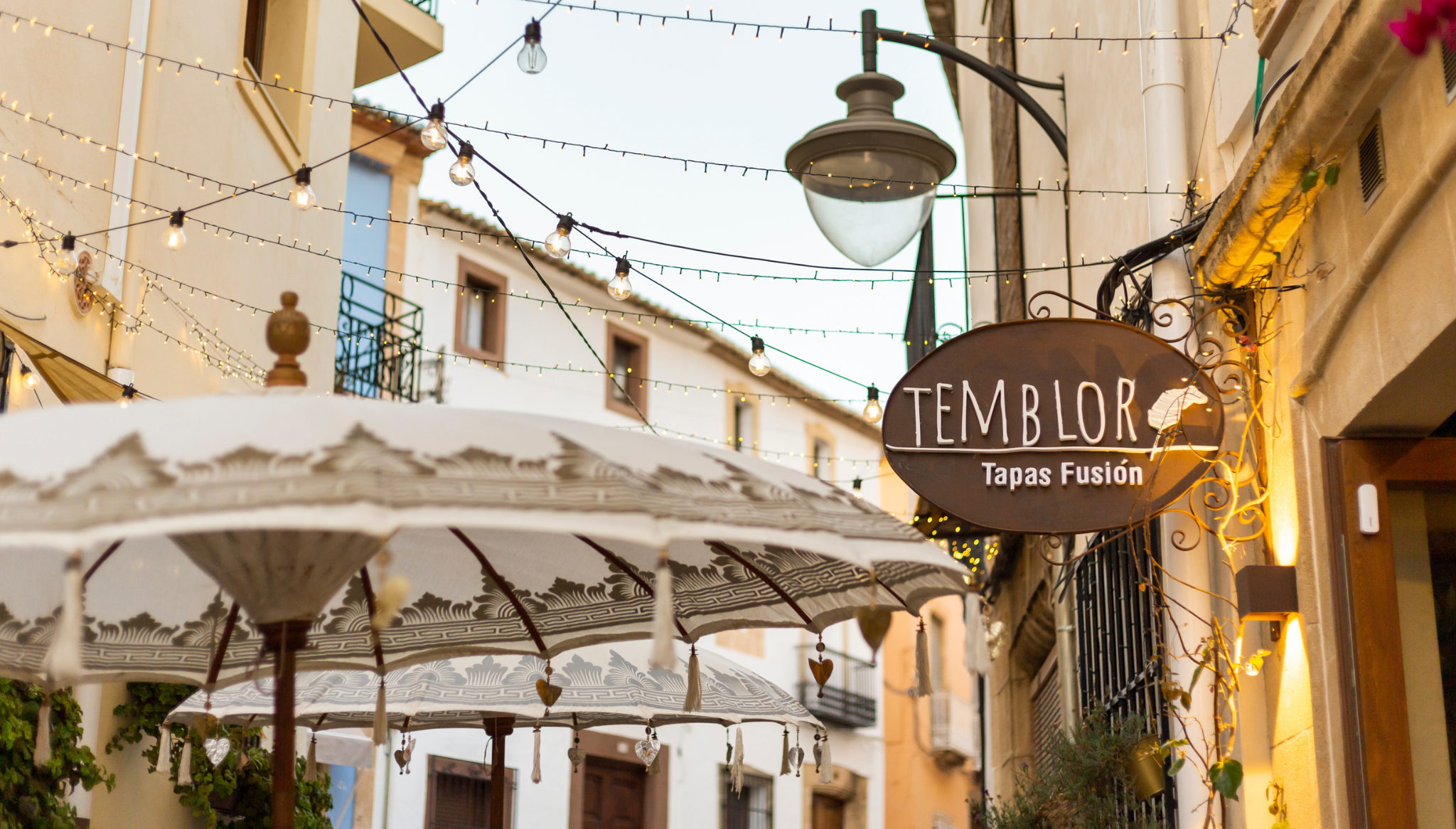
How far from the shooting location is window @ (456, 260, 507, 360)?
18672 mm

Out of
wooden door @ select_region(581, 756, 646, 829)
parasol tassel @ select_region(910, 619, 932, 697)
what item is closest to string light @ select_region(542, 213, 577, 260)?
parasol tassel @ select_region(910, 619, 932, 697)

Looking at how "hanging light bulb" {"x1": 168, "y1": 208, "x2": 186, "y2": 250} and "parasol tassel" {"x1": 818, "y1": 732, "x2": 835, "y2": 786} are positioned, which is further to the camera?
"hanging light bulb" {"x1": 168, "y1": 208, "x2": 186, "y2": 250}

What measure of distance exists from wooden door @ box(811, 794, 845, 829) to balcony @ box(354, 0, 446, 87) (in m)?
13.9

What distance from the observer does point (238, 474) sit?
258cm

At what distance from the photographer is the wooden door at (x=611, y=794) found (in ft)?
61.2

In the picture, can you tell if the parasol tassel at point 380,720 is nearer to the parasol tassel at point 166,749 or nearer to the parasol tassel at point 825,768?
the parasol tassel at point 825,768

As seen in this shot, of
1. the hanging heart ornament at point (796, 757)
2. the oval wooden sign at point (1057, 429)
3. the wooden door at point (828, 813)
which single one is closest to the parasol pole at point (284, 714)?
the oval wooden sign at point (1057, 429)

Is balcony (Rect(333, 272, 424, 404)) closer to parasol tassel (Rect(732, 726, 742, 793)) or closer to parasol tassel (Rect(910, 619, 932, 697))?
parasol tassel (Rect(732, 726, 742, 793))

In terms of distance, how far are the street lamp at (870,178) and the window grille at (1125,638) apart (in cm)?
162

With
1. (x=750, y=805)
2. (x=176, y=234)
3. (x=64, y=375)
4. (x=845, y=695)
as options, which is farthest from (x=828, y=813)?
(x=64, y=375)

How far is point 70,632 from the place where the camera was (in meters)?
2.45

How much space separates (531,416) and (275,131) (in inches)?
337

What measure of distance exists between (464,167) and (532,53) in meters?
0.61

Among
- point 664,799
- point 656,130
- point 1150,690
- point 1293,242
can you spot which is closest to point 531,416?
point 1293,242
